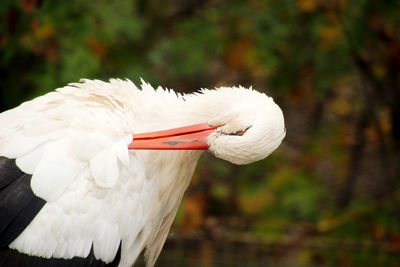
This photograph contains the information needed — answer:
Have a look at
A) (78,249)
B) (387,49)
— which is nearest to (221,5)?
(387,49)

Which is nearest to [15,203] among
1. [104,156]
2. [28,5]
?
[104,156]

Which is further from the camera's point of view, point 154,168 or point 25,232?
point 154,168

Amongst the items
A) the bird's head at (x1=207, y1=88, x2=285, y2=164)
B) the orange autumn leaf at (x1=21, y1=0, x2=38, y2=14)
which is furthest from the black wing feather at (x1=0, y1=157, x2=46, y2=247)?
the orange autumn leaf at (x1=21, y1=0, x2=38, y2=14)

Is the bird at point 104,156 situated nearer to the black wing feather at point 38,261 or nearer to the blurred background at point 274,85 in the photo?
the black wing feather at point 38,261

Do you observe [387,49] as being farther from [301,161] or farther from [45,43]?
[45,43]

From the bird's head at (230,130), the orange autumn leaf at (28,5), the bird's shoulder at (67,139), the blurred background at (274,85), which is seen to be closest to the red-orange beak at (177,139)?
the bird's head at (230,130)

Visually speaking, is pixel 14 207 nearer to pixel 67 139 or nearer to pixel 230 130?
pixel 67 139

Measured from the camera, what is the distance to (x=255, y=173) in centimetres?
689

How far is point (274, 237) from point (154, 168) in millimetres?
2649

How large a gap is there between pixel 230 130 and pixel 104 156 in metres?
0.60

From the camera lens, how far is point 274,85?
20.1ft

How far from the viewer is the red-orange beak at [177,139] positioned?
298cm

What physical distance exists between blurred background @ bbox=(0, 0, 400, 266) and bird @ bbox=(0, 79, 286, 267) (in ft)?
4.83

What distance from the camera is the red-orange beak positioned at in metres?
2.98
